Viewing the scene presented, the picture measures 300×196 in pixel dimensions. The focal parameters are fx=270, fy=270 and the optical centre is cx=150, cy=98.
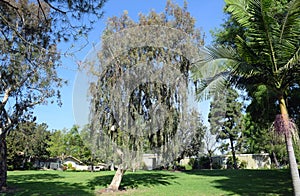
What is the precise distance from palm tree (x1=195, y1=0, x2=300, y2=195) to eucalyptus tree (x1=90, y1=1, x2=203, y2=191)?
125 inches

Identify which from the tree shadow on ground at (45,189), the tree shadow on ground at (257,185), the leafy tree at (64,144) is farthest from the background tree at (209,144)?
the tree shadow on ground at (45,189)

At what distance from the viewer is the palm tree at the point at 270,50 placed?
19.8 feet

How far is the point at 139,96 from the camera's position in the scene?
31.9 feet

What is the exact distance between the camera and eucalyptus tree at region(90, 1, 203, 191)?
9.65 m

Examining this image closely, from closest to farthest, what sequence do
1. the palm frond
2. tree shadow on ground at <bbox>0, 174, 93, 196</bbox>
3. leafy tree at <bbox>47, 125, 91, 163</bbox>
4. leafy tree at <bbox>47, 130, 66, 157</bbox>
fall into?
the palm frond < tree shadow on ground at <bbox>0, 174, 93, 196</bbox> < leafy tree at <bbox>47, 125, 91, 163</bbox> < leafy tree at <bbox>47, 130, 66, 157</bbox>

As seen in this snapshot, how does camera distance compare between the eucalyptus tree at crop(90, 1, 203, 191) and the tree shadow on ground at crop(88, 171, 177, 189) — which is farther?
the tree shadow on ground at crop(88, 171, 177, 189)

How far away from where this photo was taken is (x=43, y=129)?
3597cm

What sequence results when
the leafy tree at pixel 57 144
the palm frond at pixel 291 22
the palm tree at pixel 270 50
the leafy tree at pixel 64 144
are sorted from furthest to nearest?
the leafy tree at pixel 57 144 < the leafy tree at pixel 64 144 < the palm tree at pixel 270 50 < the palm frond at pixel 291 22

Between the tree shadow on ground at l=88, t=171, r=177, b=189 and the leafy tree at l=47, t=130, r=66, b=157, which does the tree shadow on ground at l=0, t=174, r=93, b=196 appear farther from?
the leafy tree at l=47, t=130, r=66, b=157

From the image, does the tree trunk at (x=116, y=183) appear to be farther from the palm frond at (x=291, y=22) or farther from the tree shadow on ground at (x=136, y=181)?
the palm frond at (x=291, y=22)

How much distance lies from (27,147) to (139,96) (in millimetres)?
27278

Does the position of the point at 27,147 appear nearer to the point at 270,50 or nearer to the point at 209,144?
the point at 209,144

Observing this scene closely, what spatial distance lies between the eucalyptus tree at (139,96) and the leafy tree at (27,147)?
21347 millimetres

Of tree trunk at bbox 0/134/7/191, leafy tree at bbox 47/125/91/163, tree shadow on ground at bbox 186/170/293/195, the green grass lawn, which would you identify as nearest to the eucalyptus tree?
the green grass lawn
